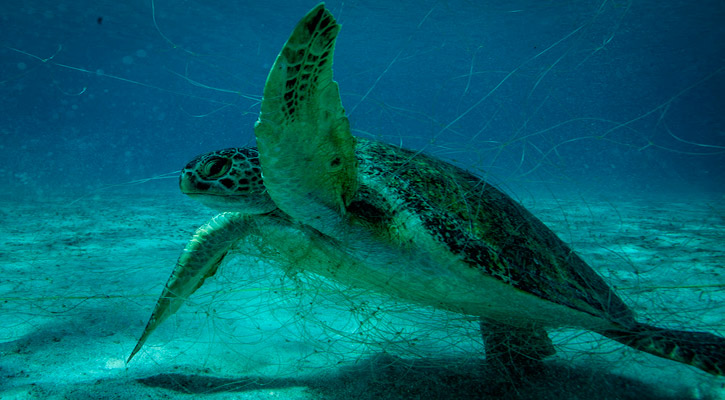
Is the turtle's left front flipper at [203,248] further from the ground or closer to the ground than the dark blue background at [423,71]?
closer to the ground

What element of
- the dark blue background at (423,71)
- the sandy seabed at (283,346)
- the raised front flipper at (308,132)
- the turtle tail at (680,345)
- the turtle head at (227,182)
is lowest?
the sandy seabed at (283,346)

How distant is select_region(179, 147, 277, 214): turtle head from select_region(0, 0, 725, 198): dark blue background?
0.29m

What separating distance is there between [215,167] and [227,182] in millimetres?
103

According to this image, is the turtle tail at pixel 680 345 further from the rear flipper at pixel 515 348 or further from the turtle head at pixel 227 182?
the turtle head at pixel 227 182

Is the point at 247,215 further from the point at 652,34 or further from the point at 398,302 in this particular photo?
the point at 652,34

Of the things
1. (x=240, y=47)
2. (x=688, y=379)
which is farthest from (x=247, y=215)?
(x=240, y=47)

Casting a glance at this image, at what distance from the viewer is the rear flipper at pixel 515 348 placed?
201 centimetres

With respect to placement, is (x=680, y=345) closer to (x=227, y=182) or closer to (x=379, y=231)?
(x=379, y=231)

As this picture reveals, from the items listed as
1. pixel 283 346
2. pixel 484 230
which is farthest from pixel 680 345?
pixel 283 346

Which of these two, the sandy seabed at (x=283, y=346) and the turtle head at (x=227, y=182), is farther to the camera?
the sandy seabed at (x=283, y=346)

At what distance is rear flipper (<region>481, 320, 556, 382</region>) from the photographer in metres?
2.01

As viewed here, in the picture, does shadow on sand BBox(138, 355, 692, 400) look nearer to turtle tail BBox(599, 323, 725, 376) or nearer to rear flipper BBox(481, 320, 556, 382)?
rear flipper BBox(481, 320, 556, 382)

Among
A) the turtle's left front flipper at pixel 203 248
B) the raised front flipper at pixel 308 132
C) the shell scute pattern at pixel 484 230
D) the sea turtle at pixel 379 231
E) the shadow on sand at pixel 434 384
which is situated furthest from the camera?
the turtle's left front flipper at pixel 203 248

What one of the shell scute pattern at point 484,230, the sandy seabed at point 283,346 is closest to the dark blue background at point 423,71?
the shell scute pattern at point 484,230
